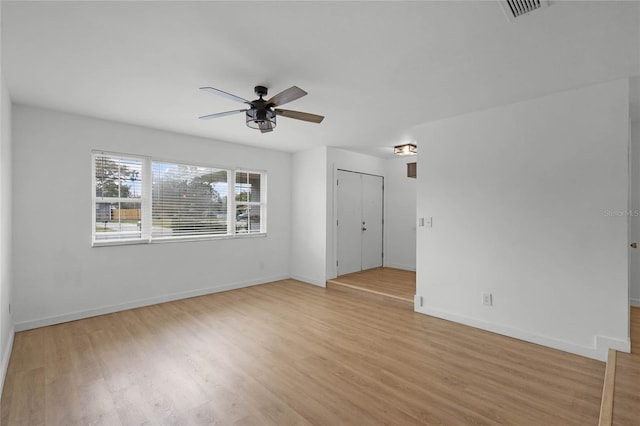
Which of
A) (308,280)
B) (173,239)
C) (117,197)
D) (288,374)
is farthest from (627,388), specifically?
(117,197)

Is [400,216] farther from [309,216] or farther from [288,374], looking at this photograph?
[288,374]

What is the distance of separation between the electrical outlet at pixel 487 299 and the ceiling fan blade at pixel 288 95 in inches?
116

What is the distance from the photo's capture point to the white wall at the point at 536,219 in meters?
2.72

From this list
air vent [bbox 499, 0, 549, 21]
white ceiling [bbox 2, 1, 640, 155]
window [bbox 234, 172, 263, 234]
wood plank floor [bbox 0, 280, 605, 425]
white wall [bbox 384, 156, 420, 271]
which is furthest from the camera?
white wall [bbox 384, 156, 420, 271]

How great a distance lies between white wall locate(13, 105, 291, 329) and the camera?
3.40 meters

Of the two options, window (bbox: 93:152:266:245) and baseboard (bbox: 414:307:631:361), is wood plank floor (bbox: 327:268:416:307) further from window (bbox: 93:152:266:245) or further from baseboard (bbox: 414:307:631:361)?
window (bbox: 93:152:266:245)

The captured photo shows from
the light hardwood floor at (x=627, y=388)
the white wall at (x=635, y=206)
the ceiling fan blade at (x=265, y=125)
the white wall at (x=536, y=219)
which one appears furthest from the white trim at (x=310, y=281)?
the white wall at (x=635, y=206)

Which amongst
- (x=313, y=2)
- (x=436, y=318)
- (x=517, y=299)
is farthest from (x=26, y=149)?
(x=517, y=299)

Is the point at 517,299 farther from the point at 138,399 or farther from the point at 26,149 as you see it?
the point at 26,149

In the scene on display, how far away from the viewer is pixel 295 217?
6.00 metres

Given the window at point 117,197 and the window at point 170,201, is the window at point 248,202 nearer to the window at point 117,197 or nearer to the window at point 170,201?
the window at point 170,201

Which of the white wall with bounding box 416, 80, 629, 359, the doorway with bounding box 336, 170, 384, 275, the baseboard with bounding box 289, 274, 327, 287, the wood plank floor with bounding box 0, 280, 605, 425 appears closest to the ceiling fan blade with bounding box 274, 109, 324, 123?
the white wall with bounding box 416, 80, 629, 359

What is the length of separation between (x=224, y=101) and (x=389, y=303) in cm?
343

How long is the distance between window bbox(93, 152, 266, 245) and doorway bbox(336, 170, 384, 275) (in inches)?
59.6
